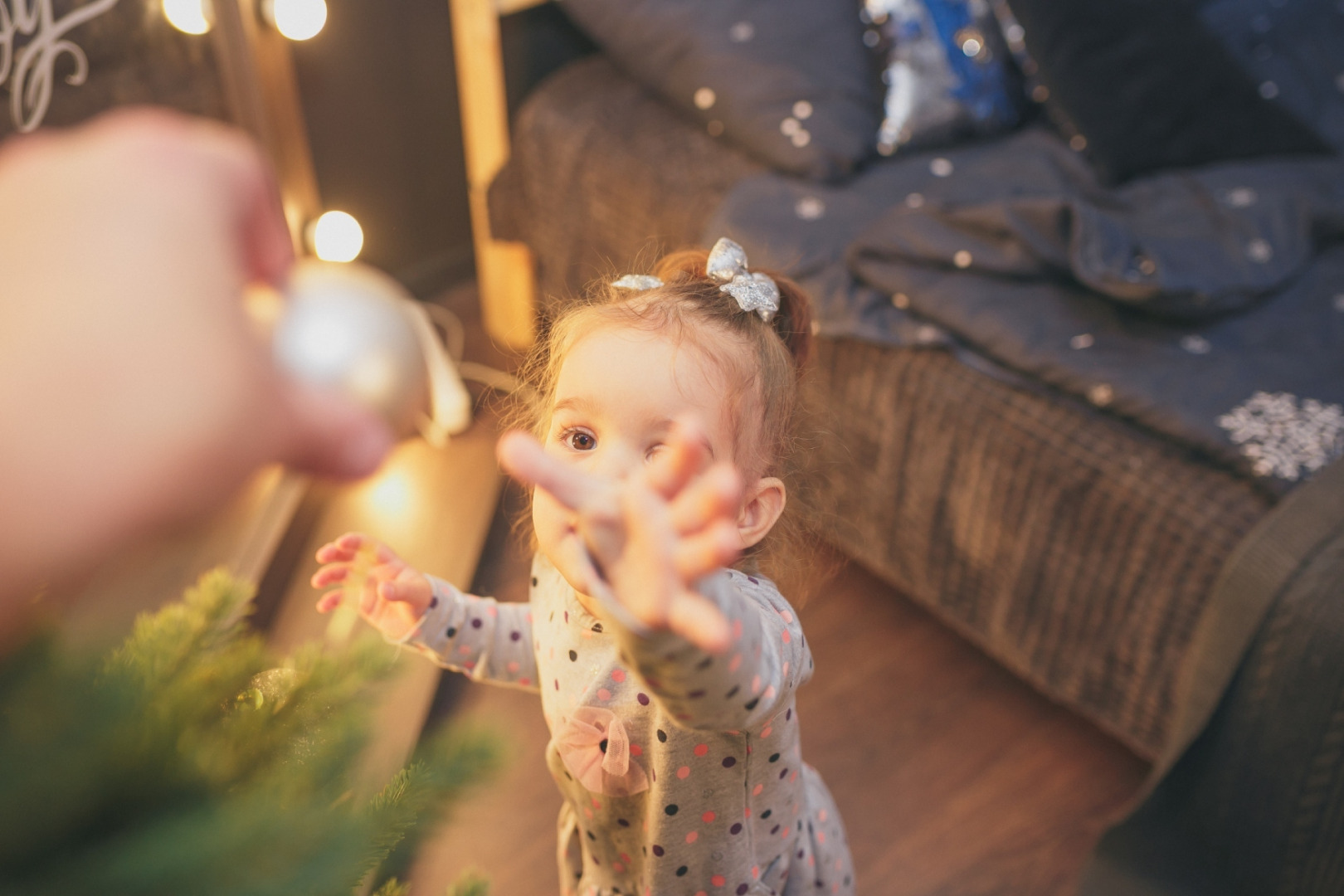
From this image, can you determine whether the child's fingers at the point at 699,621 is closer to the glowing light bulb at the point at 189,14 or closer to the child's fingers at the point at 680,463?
the child's fingers at the point at 680,463

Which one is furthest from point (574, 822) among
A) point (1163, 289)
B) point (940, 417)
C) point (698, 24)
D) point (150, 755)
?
point (698, 24)

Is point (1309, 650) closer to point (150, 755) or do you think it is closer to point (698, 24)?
point (150, 755)

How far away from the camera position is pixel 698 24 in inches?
63.0

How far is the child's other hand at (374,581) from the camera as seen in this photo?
0.71 metres

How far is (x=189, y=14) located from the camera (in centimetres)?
115

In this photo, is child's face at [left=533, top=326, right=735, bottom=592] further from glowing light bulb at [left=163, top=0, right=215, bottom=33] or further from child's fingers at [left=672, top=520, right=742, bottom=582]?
glowing light bulb at [left=163, top=0, right=215, bottom=33]

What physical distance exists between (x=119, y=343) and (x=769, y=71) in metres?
1.46

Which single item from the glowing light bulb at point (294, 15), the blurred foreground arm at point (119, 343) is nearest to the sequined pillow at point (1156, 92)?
the glowing light bulb at point (294, 15)

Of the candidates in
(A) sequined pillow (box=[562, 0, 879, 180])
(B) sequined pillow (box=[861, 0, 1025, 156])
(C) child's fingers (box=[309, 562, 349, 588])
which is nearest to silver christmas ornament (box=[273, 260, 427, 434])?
(C) child's fingers (box=[309, 562, 349, 588])

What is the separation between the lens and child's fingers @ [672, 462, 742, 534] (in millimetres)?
391

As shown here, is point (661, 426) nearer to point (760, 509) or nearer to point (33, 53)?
point (760, 509)

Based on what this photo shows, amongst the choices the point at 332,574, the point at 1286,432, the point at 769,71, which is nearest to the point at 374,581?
the point at 332,574

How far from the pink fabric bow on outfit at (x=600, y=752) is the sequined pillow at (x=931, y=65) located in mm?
1245

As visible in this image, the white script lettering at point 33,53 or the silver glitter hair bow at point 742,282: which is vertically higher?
the white script lettering at point 33,53
